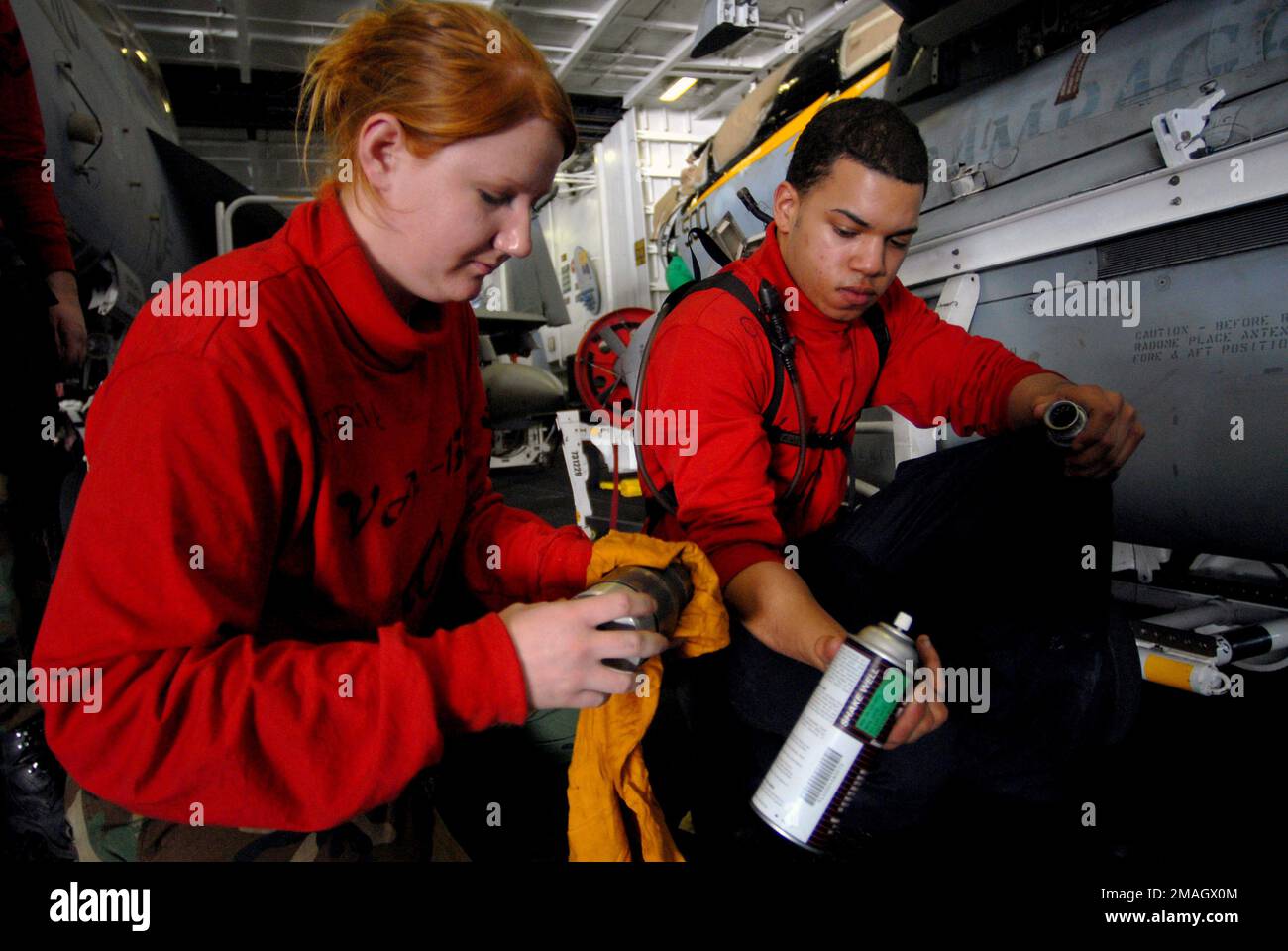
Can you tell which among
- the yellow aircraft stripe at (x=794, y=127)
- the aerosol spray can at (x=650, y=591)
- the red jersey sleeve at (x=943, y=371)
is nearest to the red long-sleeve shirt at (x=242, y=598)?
the aerosol spray can at (x=650, y=591)

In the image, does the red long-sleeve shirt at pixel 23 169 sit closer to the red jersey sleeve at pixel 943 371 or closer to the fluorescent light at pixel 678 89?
the red jersey sleeve at pixel 943 371

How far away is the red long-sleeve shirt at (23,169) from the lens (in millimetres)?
1416

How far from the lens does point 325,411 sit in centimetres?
85

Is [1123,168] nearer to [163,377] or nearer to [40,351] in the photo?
[163,377]

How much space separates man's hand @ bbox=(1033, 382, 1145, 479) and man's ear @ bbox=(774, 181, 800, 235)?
69 cm

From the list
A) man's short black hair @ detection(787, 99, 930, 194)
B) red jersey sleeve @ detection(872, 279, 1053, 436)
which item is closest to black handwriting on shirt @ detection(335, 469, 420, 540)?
man's short black hair @ detection(787, 99, 930, 194)

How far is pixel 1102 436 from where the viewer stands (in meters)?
1.35

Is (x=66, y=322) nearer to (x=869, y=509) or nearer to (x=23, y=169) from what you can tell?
(x=23, y=169)

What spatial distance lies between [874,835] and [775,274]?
3.77 ft

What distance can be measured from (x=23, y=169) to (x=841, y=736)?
189cm

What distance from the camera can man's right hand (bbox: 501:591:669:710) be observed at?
2.37ft

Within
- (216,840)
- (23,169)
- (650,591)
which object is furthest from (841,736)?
(23,169)
